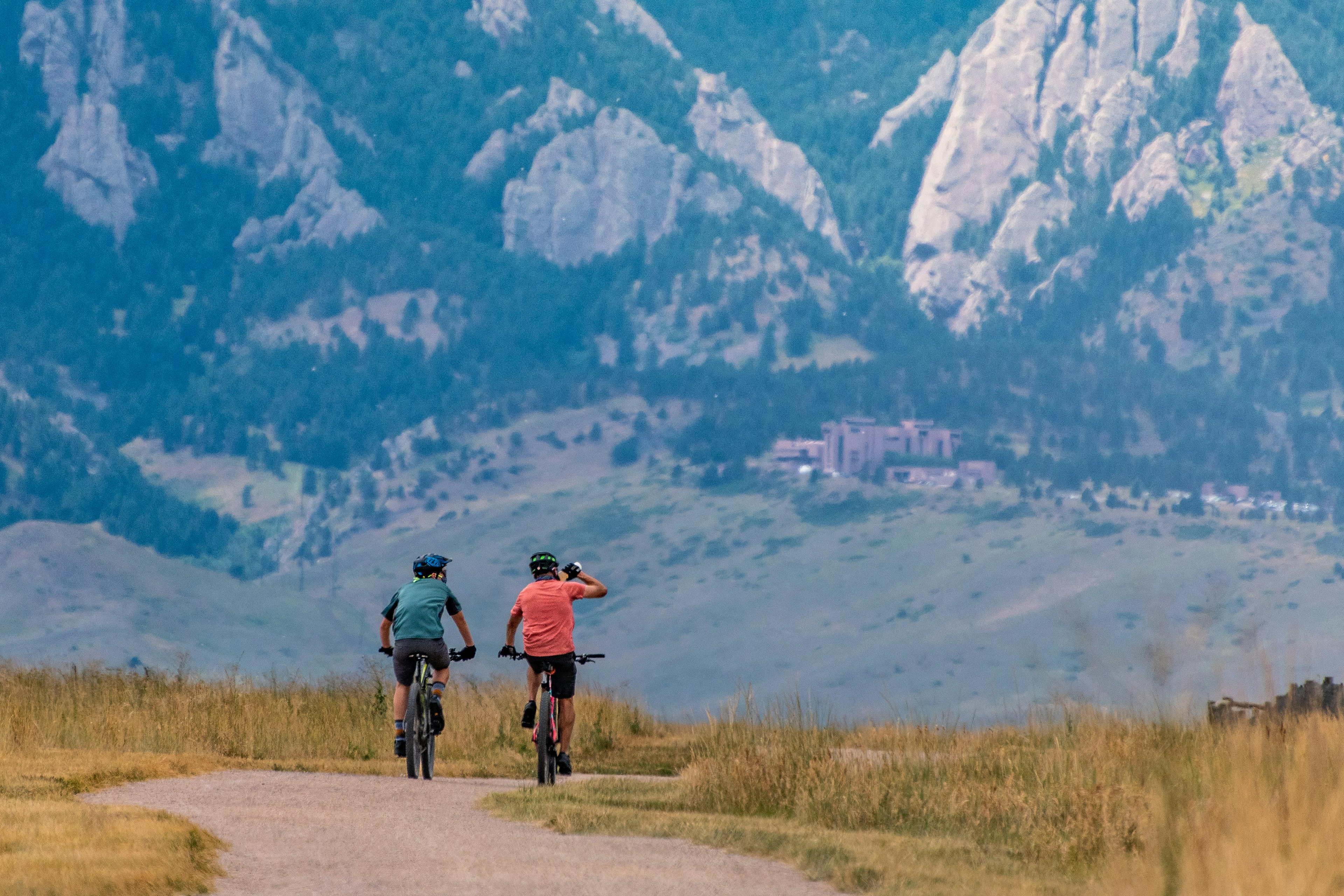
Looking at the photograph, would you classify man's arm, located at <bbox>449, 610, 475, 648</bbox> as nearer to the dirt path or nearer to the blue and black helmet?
the blue and black helmet

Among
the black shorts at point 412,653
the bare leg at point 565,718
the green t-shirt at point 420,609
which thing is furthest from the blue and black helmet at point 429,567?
the bare leg at point 565,718

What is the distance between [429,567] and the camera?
17.3 metres

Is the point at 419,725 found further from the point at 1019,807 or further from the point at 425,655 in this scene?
the point at 1019,807

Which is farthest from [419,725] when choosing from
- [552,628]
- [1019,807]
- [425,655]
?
[1019,807]

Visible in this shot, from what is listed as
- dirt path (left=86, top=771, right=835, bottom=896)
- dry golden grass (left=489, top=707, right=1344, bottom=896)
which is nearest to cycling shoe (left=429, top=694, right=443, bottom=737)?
dry golden grass (left=489, top=707, right=1344, bottom=896)

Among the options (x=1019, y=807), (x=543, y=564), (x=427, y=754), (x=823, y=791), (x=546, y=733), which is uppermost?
(x=543, y=564)

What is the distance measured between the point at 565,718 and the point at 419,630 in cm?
154

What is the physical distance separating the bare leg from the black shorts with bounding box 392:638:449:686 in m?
1.14

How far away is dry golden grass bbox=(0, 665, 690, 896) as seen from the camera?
989 centimetres

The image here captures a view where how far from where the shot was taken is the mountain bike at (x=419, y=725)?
17.2 meters

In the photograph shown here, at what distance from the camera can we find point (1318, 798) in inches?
387

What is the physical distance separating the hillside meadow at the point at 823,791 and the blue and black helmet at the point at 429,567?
238 cm

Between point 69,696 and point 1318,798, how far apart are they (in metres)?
16.9

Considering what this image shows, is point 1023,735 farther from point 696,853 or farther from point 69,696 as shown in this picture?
point 69,696
